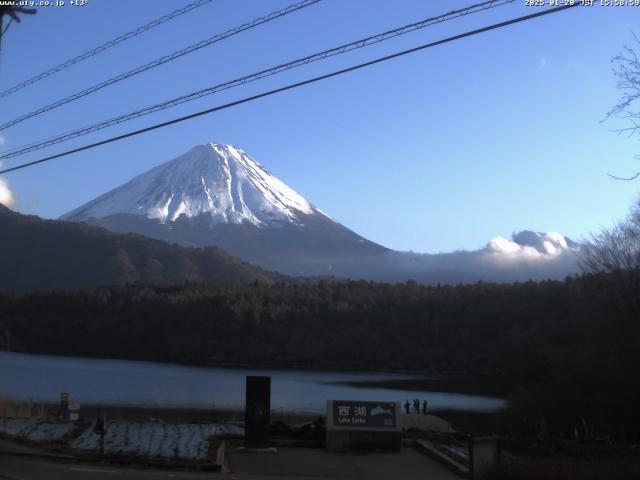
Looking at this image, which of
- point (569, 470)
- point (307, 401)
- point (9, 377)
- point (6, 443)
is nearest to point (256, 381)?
point (6, 443)

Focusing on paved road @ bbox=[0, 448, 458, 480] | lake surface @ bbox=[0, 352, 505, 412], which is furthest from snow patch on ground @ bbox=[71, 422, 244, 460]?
lake surface @ bbox=[0, 352, 505, 412]

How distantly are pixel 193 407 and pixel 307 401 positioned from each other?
37.9 feet

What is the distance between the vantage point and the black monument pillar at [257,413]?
714 inches

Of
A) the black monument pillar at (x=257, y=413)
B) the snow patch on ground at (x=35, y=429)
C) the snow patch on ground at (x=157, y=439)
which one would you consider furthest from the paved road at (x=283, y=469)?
the snow patch on ground at (x=35, y=429)

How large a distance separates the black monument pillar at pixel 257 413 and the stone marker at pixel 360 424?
4.97 feet

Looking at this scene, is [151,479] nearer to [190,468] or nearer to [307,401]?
[190,468]

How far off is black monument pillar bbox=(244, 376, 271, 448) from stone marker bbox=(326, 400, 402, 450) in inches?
59.7

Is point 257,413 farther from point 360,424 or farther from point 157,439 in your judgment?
point 157,439

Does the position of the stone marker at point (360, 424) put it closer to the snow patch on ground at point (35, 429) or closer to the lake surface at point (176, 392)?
the snow patch on ground at point (35, 429)

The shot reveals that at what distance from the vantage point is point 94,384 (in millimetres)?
66312

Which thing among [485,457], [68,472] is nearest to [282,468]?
[68,472]

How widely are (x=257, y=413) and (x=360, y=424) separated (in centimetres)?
256

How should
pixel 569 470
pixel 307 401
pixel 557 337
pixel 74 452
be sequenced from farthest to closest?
pixel 557 337
pixel 307 401
pixel 74 452
pixel 569 470

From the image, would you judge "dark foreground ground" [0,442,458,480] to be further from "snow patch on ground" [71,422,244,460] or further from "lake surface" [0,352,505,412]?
"lake surface" [0,352,505,412]
